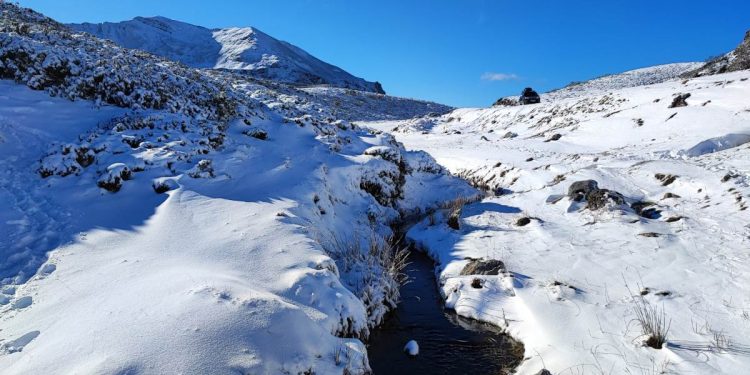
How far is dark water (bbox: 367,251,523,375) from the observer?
6.15 m

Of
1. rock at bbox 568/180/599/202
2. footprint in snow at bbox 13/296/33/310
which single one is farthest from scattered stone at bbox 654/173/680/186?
footprint in snow at bbox 13/296/33/310

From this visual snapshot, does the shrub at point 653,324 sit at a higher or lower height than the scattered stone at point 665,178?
lower

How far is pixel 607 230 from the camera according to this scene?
A: 31.0 feet

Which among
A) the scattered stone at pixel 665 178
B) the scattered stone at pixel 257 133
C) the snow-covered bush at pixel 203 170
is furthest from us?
the scattered stone at pixel 257 133

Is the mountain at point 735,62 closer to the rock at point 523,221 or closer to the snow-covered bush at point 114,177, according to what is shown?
the rock at point 523,221

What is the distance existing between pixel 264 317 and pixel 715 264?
735 centimetres

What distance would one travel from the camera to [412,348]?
658 cm

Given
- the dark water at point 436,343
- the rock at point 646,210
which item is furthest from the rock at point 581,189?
the dark water at point 436,343

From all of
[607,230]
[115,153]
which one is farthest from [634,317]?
[115,153]

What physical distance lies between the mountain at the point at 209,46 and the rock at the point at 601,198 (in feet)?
177

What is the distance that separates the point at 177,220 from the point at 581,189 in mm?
9905

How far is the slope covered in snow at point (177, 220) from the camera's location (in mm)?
4547

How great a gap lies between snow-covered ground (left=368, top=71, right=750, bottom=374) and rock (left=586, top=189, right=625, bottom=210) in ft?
0.57

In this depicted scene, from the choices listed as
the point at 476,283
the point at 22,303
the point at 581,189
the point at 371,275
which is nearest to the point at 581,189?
the point at 581,189
